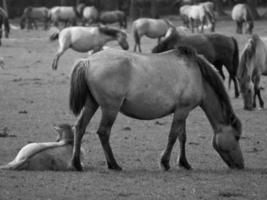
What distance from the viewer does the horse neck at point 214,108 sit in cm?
959

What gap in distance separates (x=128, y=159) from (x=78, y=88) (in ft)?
5.36

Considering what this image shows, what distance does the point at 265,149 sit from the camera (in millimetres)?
11312

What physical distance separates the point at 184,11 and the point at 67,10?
8.08m

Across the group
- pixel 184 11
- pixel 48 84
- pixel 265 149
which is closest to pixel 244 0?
pixel 184 11

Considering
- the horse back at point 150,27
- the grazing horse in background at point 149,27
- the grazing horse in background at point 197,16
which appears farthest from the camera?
the grazing horse in background at point 197,16

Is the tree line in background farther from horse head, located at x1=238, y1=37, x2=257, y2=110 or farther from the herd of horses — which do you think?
the herd of horses

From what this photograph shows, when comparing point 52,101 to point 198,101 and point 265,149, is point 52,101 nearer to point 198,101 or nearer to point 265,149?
point 265,149

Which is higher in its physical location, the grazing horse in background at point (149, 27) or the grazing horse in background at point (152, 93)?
the grazing horse in background at point (152, 93)

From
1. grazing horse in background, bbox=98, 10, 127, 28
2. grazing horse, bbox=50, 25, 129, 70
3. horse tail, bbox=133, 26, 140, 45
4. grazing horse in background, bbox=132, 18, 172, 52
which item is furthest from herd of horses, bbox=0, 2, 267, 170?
grazing horse in background, bbox=98, 10, 127, 28

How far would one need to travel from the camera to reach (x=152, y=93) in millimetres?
9297

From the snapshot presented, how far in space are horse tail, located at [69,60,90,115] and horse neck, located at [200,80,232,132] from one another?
1.51 metres

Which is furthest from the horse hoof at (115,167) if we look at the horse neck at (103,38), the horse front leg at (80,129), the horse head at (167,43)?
the horse neck at (103,38)

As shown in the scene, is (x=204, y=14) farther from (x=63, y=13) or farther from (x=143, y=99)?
(x=143, y=99)

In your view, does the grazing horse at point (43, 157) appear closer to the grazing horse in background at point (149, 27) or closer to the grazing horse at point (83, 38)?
the grazing horse at point (83, 38)
